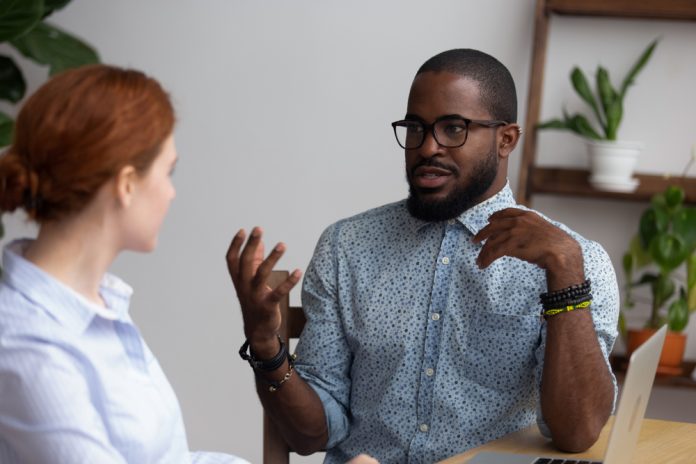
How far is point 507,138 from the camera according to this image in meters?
1.85

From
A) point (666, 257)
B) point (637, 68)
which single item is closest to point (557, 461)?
point (666, 257)

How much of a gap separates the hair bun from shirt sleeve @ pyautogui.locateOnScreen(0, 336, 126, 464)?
0.48 ft

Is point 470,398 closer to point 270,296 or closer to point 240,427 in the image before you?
point 270,296

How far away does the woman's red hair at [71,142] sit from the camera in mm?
Result: 1043

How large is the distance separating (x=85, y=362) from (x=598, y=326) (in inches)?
37.5

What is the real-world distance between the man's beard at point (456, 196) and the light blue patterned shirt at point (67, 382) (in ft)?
2.48

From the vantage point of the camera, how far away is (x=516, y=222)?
163 cm

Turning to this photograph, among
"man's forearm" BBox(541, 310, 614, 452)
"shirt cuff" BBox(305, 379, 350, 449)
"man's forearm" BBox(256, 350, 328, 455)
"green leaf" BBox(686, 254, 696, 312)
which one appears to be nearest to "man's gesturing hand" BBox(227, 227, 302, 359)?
"man's forearm" BBox(256, 350, 328, 455)

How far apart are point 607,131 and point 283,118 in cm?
94

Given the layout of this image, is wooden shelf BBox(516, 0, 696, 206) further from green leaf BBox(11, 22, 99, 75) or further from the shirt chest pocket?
green leaf BBox(11, 22, 99, 75)

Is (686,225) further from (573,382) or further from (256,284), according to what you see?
(256,284)

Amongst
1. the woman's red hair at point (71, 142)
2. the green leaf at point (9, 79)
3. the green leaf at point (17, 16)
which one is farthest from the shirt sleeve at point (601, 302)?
the green leaf at point (9, 79)

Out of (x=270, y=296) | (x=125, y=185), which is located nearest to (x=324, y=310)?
(x=270, y=296)

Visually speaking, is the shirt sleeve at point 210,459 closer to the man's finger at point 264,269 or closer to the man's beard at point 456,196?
the man's finger at point 264,269
